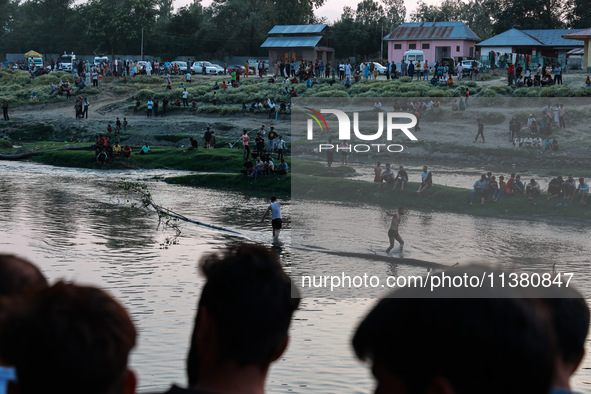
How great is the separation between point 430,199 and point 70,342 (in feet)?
85.8

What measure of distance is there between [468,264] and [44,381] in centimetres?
121

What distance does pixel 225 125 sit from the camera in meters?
45.5

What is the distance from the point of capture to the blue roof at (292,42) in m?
70.6

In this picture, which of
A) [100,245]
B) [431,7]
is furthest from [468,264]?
[431,7]

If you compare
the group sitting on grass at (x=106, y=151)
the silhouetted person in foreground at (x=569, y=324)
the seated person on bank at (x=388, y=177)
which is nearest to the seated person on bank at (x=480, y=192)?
the seated person on bank at (x=388, y=177)

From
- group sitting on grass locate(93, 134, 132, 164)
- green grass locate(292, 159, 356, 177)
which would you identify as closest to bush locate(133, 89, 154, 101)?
group sitting on grass locate(93, 134, 132, 164)

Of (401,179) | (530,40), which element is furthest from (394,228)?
(530,40)

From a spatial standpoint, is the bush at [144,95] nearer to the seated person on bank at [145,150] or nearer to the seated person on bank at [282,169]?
the seated person on bank at [145,150]

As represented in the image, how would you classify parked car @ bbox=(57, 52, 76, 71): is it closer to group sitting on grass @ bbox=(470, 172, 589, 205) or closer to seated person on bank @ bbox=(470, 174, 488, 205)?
seated person on bank @ bbox=(470, 174, 488, 205)

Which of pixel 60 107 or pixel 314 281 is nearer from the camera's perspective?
pixel 314 281

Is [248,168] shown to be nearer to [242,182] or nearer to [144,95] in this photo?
[242,182]

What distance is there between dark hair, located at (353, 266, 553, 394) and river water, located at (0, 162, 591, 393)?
877 centimetres

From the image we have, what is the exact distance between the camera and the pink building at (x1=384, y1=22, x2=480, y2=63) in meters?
69.1

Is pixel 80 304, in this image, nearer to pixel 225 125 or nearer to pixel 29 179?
pixel 29 179
